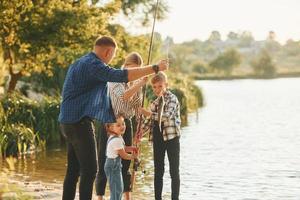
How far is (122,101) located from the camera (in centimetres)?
775

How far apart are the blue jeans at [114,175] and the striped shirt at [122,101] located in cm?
58

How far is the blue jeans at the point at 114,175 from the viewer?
7.47 metres

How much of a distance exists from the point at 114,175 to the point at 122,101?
0.84 metres

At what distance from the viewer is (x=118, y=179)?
7492mm

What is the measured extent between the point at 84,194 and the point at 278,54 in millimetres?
186821

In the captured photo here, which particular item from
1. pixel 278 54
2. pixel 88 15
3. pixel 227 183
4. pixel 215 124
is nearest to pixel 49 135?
pixel 88 15

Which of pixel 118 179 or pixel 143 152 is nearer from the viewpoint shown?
pixel 118 179

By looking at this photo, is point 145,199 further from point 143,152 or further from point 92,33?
point 92,33

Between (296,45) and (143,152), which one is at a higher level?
(296,45)

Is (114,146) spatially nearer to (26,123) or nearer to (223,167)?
(223,167)

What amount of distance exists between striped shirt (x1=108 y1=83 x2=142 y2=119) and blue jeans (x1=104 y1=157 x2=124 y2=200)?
1.91 feet

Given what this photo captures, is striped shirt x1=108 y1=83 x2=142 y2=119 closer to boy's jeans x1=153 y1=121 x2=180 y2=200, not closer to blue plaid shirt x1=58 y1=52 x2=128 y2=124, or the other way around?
boy's jeans x1=153 y1=121 x2=180 y2=200

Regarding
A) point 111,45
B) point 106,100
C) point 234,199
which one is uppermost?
point 111,45

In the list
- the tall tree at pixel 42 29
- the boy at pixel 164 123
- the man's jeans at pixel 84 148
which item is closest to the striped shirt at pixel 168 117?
the boy at pixel 164 123
